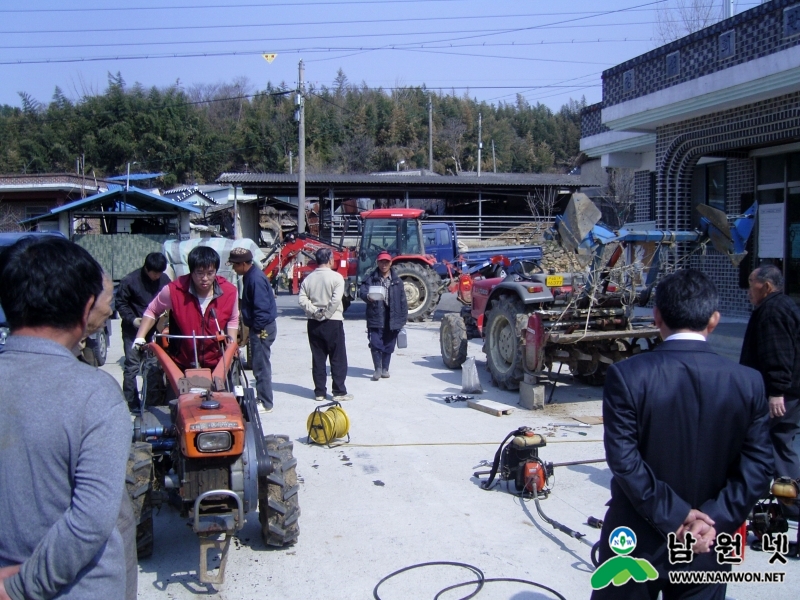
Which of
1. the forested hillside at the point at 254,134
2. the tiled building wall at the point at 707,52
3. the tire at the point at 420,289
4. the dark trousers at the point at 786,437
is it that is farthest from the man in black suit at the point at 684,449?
the forested hillside at the point at 254,134

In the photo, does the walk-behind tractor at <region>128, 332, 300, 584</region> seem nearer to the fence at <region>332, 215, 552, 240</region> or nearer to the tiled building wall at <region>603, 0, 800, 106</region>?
the tiled building wall at <region>603, 0, 800, 106</region>

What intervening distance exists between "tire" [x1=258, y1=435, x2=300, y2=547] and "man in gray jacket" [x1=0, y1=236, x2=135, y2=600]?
2.34 m

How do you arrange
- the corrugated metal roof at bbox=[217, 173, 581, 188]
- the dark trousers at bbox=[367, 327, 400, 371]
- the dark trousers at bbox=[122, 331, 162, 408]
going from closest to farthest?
the dark trousers at bbox=[122, 331, 162, 408] → the dark trousers at bbox=[367, 327, 400, 371] → the corrugated metal roof at bbox=[217, 173, 581, 188]

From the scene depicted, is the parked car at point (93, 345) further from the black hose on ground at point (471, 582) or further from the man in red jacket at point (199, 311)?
the black hose on ground at point (471, 582)

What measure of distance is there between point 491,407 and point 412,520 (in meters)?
2.91

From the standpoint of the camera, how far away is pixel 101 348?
1033 cm

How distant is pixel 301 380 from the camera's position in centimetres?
965

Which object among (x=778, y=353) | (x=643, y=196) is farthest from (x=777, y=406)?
(x=643, y=196)

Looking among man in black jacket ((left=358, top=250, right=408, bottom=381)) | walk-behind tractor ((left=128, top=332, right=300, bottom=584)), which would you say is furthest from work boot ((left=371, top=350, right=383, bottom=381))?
walk-behind tractor ((left=128, top=332, right=300, bottom=584))

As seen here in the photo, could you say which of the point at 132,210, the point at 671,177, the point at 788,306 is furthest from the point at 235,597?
the point at 132,210

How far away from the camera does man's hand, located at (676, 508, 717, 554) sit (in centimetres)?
247

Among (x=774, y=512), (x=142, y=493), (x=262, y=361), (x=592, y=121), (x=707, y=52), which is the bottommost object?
(x=774, y=512)

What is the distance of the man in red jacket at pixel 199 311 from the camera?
5.13 meters

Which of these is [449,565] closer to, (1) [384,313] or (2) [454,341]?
(1) [384,313]
